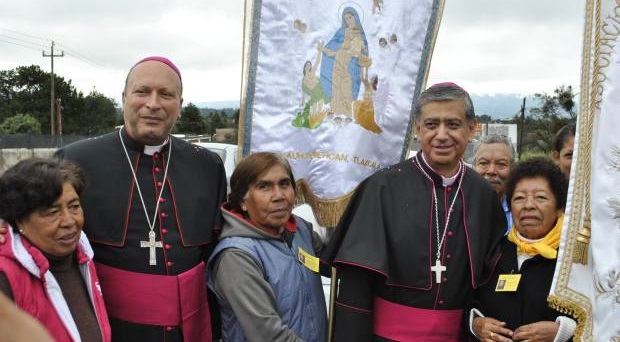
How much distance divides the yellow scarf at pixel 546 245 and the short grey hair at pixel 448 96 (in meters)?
0.57

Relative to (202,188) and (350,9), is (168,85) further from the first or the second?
(350,9)

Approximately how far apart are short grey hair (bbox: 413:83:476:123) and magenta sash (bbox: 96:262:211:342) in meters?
1.33

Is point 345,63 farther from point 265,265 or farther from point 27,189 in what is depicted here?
point 27,189

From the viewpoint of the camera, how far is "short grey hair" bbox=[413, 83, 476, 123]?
8.69 feet

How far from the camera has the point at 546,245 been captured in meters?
2.57

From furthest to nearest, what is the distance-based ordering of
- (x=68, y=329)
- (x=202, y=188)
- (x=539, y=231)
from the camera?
1. (x=202, y=188)
2. (x=539, y=231)
3. (x=68, y=329)

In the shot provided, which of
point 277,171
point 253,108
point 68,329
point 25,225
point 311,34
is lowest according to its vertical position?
point 68,329

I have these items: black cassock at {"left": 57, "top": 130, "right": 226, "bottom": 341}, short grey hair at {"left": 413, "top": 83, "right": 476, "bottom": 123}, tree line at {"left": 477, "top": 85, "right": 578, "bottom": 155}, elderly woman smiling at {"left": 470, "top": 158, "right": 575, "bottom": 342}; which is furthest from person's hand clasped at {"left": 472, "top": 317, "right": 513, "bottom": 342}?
tree line at {"left": 477, "top": 85, "right": 578, "bottom": 155}

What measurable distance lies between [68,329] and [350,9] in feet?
6.68

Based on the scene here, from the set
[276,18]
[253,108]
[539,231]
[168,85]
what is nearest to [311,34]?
[276,18]

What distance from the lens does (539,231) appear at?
2.60 meters

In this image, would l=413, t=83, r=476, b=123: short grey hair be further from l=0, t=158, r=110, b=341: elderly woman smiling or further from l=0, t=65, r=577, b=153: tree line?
l=0, t=65, r=577, b=153: tree line

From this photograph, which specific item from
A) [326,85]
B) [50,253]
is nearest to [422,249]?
[326,85]

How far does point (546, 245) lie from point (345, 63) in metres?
1.37
